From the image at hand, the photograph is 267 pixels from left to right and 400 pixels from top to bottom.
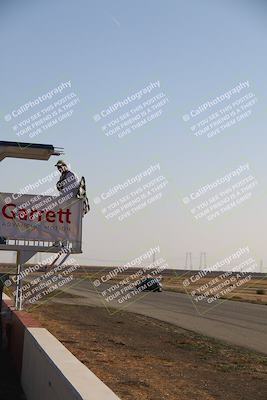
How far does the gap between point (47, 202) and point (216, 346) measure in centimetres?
555

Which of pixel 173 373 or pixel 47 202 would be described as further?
pixel 47 202

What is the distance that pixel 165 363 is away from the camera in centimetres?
1114

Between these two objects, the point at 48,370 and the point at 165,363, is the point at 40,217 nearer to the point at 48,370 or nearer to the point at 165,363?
the point at 165,363

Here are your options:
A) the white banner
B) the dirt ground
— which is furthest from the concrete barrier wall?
the white banner

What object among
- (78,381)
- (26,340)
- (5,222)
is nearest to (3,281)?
(5,222)

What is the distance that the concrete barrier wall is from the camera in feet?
15.9

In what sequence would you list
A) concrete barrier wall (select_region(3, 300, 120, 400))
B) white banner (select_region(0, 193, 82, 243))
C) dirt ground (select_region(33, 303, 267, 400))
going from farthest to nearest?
1. white banner (select_region(0, 193, 82, 243))
2. dirt ground (select_region(33, 303, 267, 400))
3. concrete barrier wall (select_region(3, 300, 120, 400))

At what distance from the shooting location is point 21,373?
8633 mm

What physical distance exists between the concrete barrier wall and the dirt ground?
1.24 meters

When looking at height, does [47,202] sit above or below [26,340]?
above

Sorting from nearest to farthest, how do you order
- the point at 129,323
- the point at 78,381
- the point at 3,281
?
the point at 78,381 → the point at 3,281 → the point at 129,323

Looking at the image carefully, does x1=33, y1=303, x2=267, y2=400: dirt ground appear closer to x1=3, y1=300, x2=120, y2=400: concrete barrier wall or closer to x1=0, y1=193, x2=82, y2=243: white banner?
x1=3, y1=300, x2=120, y2=400: concrete barrier wall

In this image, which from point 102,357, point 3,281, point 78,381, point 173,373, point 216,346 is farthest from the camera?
point 216,346

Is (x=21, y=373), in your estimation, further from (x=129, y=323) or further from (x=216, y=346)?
(x=129, y=323)
